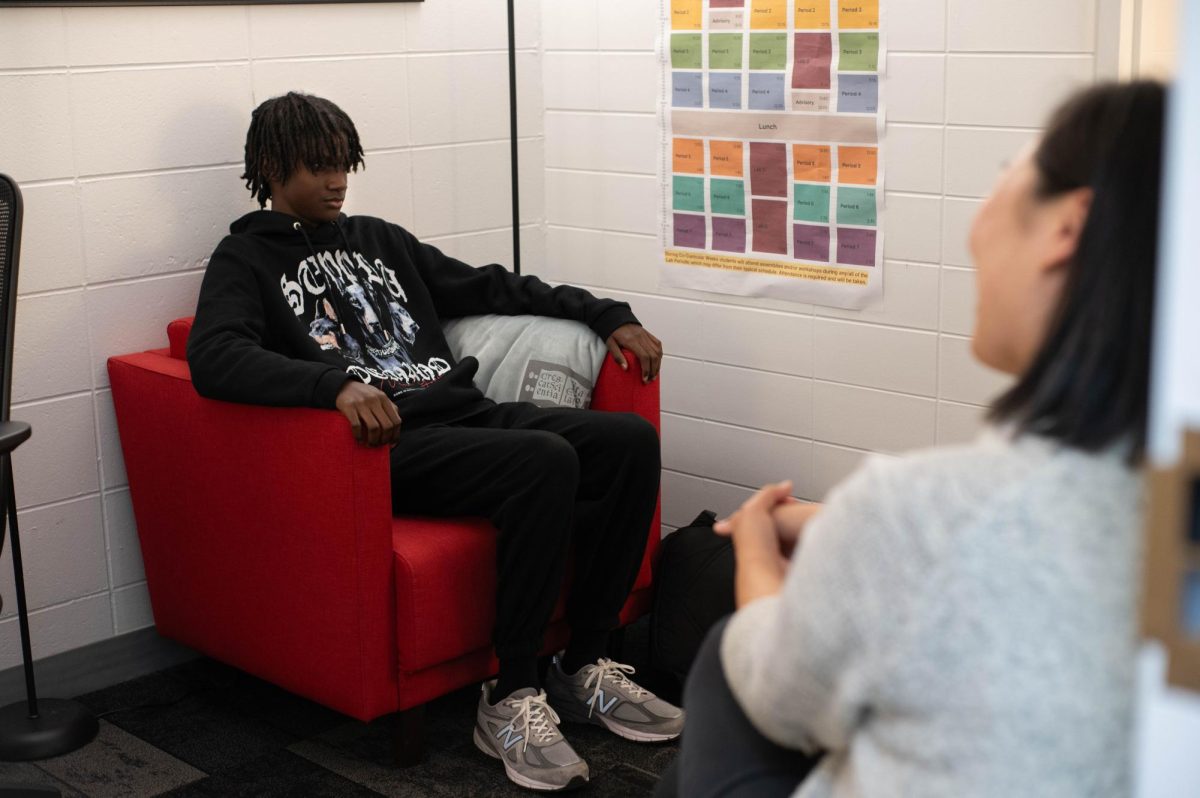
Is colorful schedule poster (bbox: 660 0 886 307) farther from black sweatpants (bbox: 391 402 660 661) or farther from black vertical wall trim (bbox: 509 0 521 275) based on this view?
black sweatpants (bbox: 391 402 660 661)

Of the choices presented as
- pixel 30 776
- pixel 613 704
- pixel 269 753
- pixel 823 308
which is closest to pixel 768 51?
pixel 823 308

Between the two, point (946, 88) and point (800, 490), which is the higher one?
point (946, 88)

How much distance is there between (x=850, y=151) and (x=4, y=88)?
69.4 inches

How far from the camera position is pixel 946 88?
2881mm

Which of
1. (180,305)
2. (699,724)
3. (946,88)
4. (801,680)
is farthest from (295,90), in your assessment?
(801,680)

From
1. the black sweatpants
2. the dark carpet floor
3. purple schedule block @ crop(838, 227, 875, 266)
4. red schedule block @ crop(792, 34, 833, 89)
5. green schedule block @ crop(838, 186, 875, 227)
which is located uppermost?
red schedule block @ crop(792, 34, 833, 89)

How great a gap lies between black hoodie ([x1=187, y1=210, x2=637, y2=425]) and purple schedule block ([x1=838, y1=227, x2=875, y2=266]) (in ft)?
1.82

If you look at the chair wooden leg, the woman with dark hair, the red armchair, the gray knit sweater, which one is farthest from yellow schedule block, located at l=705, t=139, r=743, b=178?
the gray knit sweater

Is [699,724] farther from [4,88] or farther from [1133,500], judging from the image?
[4,88]

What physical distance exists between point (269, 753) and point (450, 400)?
2.51 feet

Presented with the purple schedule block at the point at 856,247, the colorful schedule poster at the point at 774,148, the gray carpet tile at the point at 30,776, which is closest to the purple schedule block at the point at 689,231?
the colorful schedule poster at the point at 774,148

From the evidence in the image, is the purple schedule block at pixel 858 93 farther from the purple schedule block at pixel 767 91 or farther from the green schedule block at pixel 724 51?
the green schedule block at pixel 724 51

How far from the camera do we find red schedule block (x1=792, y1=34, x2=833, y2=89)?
10.1 ft

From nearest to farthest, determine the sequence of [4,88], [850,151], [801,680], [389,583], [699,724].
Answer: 1. [801,680]
2. [699,724]
3. [389,583]
4. [4,88]
5. [850,151]
